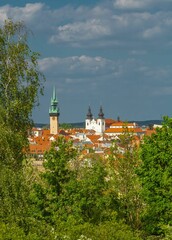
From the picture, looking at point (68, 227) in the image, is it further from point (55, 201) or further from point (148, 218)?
point (148, 218)

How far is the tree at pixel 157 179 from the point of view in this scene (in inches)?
1217

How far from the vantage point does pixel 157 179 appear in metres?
31.4

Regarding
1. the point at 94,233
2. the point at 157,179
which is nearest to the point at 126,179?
the point at 157,179

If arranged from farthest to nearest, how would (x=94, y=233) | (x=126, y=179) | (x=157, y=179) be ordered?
(x=126, y=179), (x=157, y=179), (x=94, y=233)

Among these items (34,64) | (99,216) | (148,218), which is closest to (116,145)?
(148,218)

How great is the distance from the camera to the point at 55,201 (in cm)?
2561

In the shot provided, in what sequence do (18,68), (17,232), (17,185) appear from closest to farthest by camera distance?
(17,232)
(17,185)
(18,68)

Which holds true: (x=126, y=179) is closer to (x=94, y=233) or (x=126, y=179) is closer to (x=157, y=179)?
(x=157, y=179)

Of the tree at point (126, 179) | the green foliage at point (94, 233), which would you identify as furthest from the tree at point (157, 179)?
the green foliage at point (94, 233)

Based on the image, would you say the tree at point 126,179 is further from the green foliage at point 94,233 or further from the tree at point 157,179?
the green foliage at point 94,233

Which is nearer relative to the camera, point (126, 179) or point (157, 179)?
point (157, 179)

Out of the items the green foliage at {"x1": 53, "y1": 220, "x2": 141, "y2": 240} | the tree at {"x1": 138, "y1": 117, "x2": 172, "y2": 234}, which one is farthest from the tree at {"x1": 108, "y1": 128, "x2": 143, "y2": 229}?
the green foliage at {"x1": 53, "y1": 220, "x2": 141, "y2": 240}

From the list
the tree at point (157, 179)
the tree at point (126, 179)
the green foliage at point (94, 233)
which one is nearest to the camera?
the green foliage at point (94, 233)

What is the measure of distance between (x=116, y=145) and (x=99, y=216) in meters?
7.44
